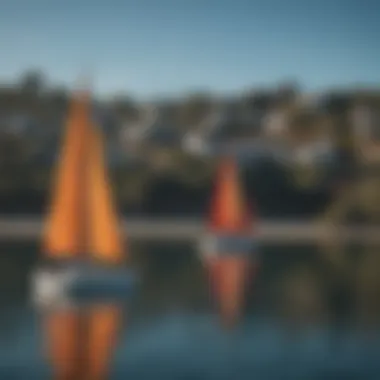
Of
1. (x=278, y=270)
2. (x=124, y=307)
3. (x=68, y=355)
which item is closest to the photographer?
(x=68, y=355)

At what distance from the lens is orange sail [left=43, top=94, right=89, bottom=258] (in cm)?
424

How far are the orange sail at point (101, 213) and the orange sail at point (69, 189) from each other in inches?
1.6

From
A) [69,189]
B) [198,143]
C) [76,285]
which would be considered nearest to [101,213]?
[69,189]

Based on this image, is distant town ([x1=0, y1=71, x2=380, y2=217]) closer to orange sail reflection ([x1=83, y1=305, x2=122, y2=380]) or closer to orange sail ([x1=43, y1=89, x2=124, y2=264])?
orange sail ([x1=43, y1=89, x2=124, y2=264])

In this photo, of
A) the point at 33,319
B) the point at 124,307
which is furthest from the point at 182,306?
the point at 33,319

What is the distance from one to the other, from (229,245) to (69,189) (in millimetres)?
687

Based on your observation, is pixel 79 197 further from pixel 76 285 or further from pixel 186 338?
pixel 186 338

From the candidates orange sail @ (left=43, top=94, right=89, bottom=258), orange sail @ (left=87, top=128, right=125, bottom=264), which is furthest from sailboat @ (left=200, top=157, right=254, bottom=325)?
orange sail @ (left=43, top=94, right=89, bottom=258)

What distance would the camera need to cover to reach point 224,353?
418 cm

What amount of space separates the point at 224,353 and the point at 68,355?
0.52 m

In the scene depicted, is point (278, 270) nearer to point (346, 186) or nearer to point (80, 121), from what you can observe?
point (346, 186)

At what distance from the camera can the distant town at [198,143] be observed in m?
4.22

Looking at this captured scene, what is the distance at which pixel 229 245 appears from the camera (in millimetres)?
4711

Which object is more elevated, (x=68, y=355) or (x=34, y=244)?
(x=34, y=244)
